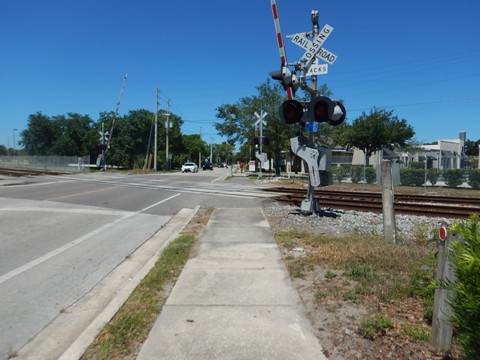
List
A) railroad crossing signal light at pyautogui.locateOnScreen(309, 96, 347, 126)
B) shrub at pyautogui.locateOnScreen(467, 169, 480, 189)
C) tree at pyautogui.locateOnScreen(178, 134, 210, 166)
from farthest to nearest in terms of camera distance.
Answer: tree at pyautogui.locateOnScreen(178, 134, 210, 166) < shrub at pyautogui.locateOnScreen(467, 169, 480, 189) < railroad crossing signal light at pyautogui.locateOnScreen(309, 96, 347, 126)

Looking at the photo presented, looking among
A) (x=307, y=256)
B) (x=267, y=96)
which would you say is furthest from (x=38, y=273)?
(x=267, y=96)

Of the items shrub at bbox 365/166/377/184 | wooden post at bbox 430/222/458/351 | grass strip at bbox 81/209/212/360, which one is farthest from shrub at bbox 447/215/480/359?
shrub at bbox 365/166/377/184

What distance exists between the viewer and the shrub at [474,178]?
85.4 feet

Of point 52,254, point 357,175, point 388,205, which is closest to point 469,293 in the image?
point 388,205

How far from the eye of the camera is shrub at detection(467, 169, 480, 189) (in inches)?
1025

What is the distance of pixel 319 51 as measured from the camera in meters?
10.5

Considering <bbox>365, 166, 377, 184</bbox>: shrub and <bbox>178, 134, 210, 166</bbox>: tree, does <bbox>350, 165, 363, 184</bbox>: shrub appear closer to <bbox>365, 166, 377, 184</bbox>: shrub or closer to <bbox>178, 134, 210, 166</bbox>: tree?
<bbox>365, 166, 377, 184</bbox>: shrub

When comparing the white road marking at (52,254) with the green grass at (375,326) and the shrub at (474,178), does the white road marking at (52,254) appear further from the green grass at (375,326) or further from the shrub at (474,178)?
the shrub at (474,178)

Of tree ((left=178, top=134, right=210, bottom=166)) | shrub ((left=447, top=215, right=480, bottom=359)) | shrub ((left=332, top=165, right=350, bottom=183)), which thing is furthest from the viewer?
tree ((left=178, top=134, right=210, bottom=166))

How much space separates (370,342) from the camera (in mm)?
3801

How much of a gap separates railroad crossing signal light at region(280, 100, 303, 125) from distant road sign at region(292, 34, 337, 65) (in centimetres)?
127

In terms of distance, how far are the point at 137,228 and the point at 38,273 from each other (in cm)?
432

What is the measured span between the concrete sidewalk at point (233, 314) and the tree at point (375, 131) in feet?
144

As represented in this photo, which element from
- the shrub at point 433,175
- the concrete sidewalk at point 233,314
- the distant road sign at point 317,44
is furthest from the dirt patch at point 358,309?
the shrub at point 433,175
